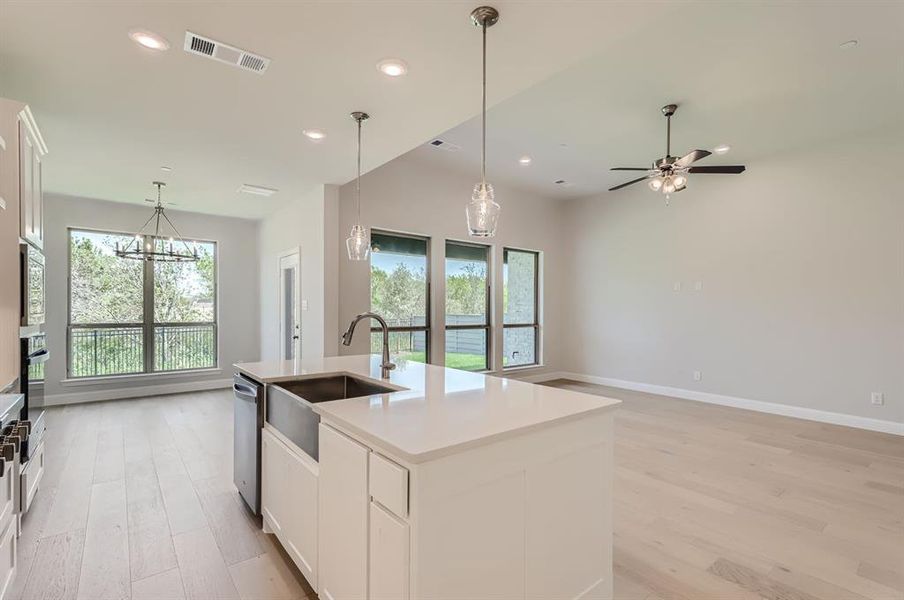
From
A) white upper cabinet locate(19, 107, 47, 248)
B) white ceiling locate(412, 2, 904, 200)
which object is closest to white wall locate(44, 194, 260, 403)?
white upper cabinet locate(19, 107, 47, 248)

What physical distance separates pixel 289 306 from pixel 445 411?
4878 millimetres

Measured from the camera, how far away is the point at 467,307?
644cm

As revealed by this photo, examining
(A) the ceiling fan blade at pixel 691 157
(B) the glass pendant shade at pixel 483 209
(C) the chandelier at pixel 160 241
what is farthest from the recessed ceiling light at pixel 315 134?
(C) the chandelier at pixel 160 241

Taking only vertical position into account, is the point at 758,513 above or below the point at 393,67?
below

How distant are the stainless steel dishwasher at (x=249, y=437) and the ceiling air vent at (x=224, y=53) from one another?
1.83m

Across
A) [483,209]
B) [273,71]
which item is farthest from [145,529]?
[273,71]

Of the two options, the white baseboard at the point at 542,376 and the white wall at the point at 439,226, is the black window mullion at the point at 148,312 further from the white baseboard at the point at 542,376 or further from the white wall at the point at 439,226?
the white baseboard at the point at 542,376

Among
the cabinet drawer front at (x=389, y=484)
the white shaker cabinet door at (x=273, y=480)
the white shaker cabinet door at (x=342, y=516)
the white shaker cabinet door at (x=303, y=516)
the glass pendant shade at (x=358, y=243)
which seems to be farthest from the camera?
the glass pendant shade at (x=358, y=243)

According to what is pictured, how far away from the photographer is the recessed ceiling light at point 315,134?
345 cm

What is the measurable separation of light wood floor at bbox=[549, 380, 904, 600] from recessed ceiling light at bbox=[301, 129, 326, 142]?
348 cm

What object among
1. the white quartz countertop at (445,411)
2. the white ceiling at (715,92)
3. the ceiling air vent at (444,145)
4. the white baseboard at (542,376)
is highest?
the ceiling air vent at (444,145)

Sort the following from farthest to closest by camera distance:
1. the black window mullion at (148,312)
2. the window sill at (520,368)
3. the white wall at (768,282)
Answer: the window sill at (520,368), the black window mullion at (148,312), the white wall at (768,282)

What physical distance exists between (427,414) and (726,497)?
252 cm

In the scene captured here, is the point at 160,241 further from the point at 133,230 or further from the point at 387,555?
the point at 387,555
